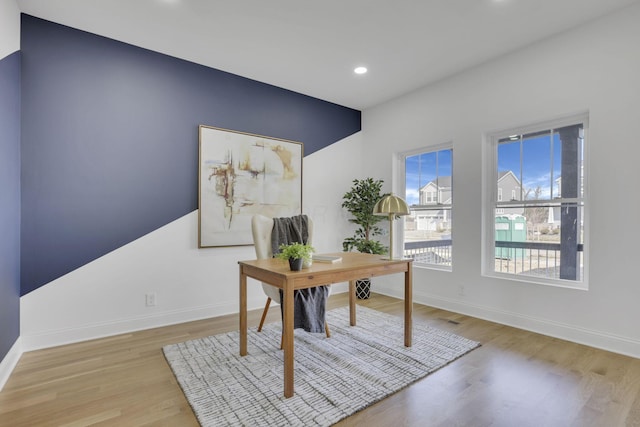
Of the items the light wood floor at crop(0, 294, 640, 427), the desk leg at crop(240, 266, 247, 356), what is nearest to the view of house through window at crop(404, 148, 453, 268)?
the light wood floor at crop(0, 294, 640, 427)

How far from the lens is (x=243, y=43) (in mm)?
2990

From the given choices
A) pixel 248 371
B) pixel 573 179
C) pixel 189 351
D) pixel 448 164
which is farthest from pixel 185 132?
pixel 573 179

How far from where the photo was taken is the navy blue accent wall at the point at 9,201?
212 cm

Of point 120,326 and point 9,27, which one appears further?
point 120,326

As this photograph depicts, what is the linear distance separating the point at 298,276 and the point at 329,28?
2151 mm

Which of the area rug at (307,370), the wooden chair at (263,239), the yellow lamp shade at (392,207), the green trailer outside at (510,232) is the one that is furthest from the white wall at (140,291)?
the green trailer outside at (510,232)

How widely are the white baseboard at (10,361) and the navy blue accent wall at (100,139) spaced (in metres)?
0.41

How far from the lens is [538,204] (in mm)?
3125

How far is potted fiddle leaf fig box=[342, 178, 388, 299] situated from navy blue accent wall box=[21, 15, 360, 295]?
186cm

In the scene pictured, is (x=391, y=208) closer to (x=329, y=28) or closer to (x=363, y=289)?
(x=329, y=28)

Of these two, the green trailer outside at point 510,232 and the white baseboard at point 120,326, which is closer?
the white baseboard at point 120,326

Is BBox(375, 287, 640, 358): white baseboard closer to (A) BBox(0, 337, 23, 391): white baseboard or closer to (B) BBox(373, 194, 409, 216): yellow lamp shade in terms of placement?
(B) BBox(373, 194, 409, 216): yellow lamp shade

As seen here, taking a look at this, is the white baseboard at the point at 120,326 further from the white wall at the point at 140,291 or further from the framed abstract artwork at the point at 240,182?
the framed abstract artwork at the point at 240,182

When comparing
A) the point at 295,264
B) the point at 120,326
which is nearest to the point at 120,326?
A: the point at 120,326
